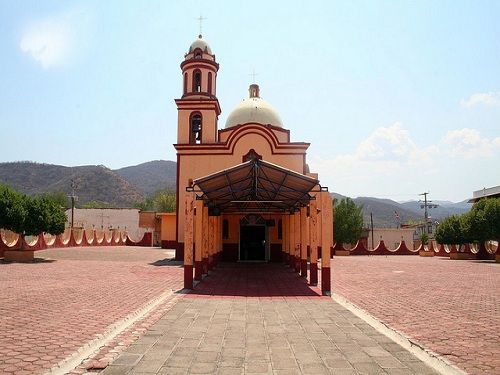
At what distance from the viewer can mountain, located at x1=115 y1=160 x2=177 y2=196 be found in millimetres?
171850

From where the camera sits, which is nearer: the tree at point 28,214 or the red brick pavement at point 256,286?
the red brick pavement at point 256,286

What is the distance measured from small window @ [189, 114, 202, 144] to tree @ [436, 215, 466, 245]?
20108 mm

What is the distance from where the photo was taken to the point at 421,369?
237 inches

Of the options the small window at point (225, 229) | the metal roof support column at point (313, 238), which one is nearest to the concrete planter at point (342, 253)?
the small window at point (225, 229)

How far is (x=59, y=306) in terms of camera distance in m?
10.5

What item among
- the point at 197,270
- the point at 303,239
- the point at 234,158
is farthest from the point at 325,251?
the point at 234,158

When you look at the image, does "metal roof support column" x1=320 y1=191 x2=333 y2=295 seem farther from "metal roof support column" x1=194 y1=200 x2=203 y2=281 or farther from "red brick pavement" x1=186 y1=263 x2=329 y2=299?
"metal roof support column" x1=194 y1=200 x2=203 y2=281

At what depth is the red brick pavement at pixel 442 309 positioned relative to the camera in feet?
22.8

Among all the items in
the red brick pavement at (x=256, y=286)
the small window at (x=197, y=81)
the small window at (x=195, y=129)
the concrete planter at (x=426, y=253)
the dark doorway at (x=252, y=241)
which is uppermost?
the small window at (x=197, y=81)

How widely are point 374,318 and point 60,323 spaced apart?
6129 mm

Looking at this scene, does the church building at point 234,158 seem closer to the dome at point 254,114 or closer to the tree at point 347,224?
the dome at point 254,114

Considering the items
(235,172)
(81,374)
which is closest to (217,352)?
(81,374)

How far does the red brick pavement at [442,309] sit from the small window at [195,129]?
13134mm

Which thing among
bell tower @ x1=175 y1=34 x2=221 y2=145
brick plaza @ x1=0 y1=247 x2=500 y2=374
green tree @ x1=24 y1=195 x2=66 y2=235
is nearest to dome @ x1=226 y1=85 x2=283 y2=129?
bell tower @ x1=175 y1=34 x2=221 y2=145
